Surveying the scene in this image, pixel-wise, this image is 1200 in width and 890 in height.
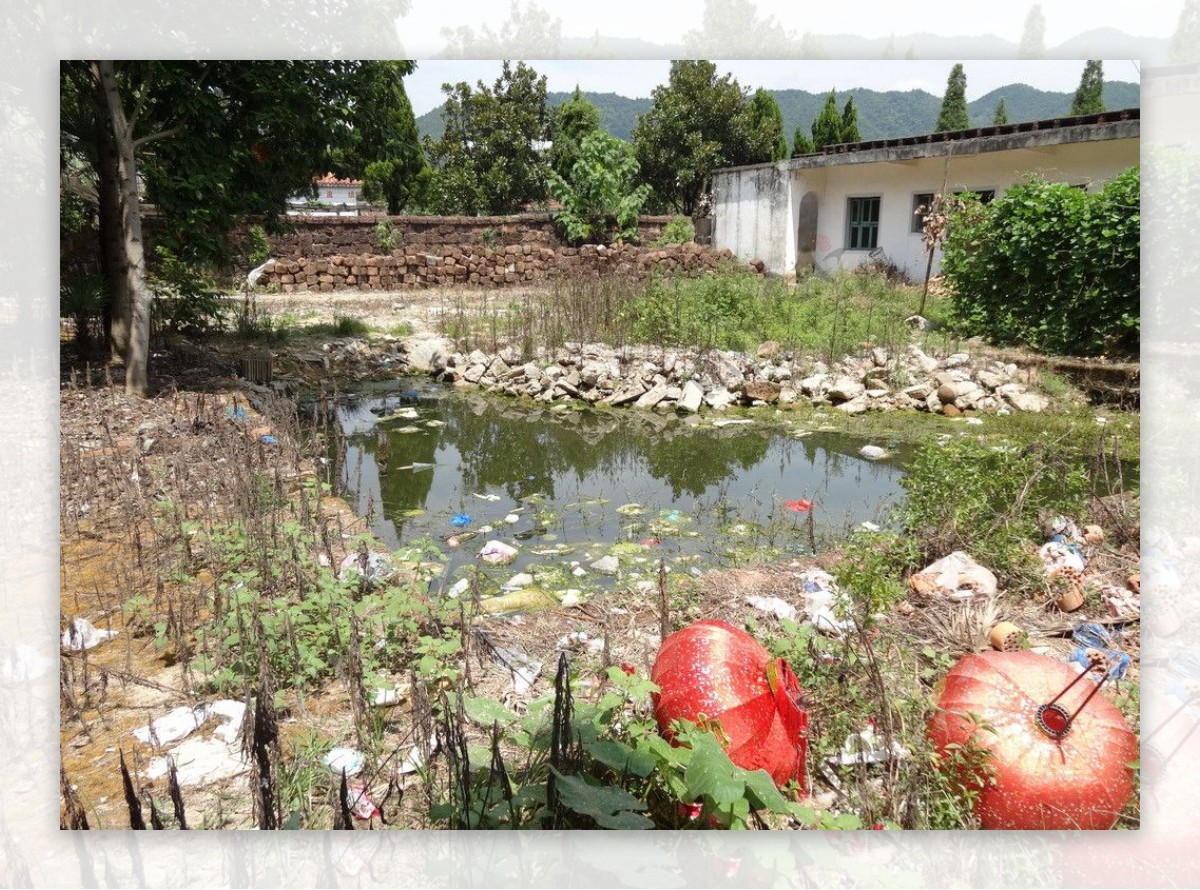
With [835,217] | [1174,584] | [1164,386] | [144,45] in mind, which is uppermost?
[835,217]

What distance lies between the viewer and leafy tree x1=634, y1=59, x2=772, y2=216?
67.6ft

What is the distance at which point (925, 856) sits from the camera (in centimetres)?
202

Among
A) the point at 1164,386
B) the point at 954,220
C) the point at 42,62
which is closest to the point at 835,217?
the point at 954,220

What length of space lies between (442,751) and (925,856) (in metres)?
1.29

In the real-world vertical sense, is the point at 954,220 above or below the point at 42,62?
above

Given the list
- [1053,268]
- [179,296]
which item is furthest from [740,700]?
[1053,268]

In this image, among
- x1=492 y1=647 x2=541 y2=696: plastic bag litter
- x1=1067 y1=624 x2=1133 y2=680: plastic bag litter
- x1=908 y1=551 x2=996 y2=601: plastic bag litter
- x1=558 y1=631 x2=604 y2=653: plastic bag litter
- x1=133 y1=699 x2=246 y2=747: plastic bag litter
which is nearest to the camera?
x1=133 y1=699 x2=246 y2=747: plastic bag litter

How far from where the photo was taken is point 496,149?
20766 mm

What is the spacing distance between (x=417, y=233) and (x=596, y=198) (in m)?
3.62

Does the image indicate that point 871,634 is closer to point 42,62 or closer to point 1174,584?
point 1174,584

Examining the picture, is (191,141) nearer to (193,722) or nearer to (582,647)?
(193,722)

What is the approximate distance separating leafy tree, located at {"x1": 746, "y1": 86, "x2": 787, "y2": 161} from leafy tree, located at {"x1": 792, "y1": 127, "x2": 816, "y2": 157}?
41cm

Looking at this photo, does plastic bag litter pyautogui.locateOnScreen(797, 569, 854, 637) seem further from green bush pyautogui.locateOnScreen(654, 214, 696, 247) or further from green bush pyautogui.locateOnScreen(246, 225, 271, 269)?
green bush pyautogui.locateOnScreen(654, 214, 696, 247)

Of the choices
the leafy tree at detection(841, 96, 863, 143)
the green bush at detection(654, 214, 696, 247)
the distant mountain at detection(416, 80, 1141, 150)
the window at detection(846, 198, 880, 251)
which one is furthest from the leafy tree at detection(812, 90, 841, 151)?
the window at detection(846, 198, 880, 251)
